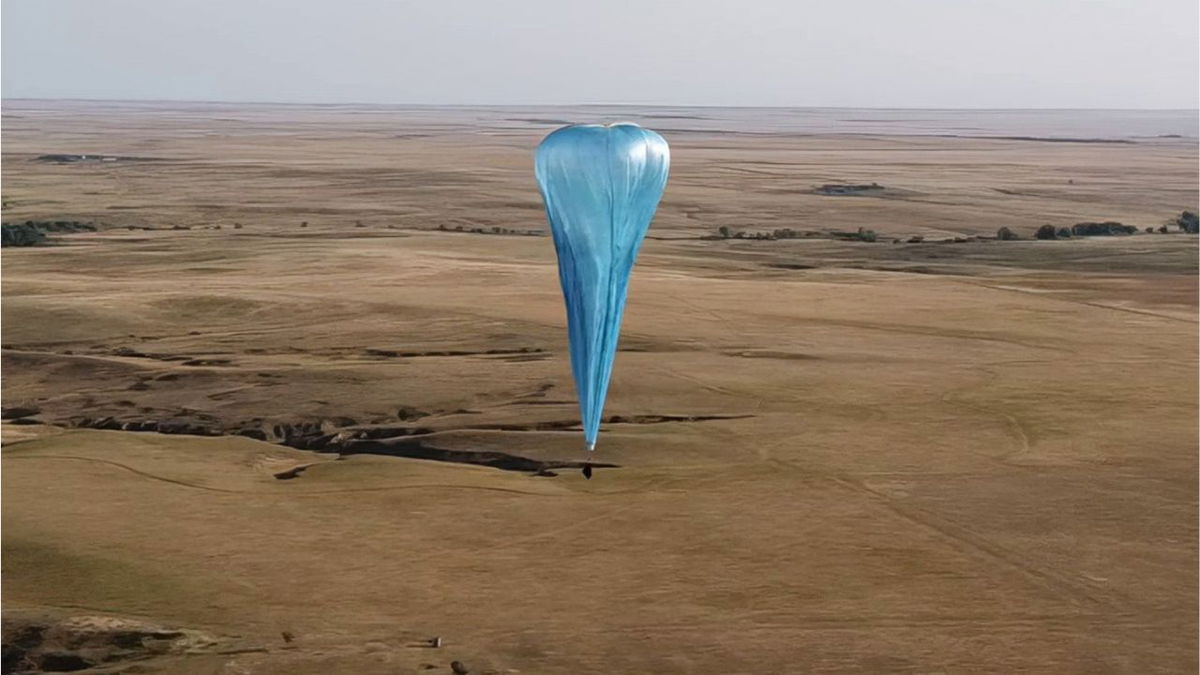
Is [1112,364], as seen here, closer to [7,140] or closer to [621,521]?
[621,521]

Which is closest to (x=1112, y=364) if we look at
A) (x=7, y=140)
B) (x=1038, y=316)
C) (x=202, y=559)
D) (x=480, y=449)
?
(x=1038, y=316)

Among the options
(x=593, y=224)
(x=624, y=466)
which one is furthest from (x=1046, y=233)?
(x=593, y=224)

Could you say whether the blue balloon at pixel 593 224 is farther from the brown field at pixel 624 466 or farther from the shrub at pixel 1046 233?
the shrub at pixel 1046 233

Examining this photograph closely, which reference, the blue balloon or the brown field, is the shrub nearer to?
the brown field

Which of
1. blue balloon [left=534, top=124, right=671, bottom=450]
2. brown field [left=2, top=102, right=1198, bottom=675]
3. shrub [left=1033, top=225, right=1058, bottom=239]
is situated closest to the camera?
blue balloon [left=534, top=124, right=671, bottom=450]

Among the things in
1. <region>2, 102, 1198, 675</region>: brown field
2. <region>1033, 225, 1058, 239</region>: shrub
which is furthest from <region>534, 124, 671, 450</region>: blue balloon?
<region>1033, 225, 1058, 239</region>: shrub
